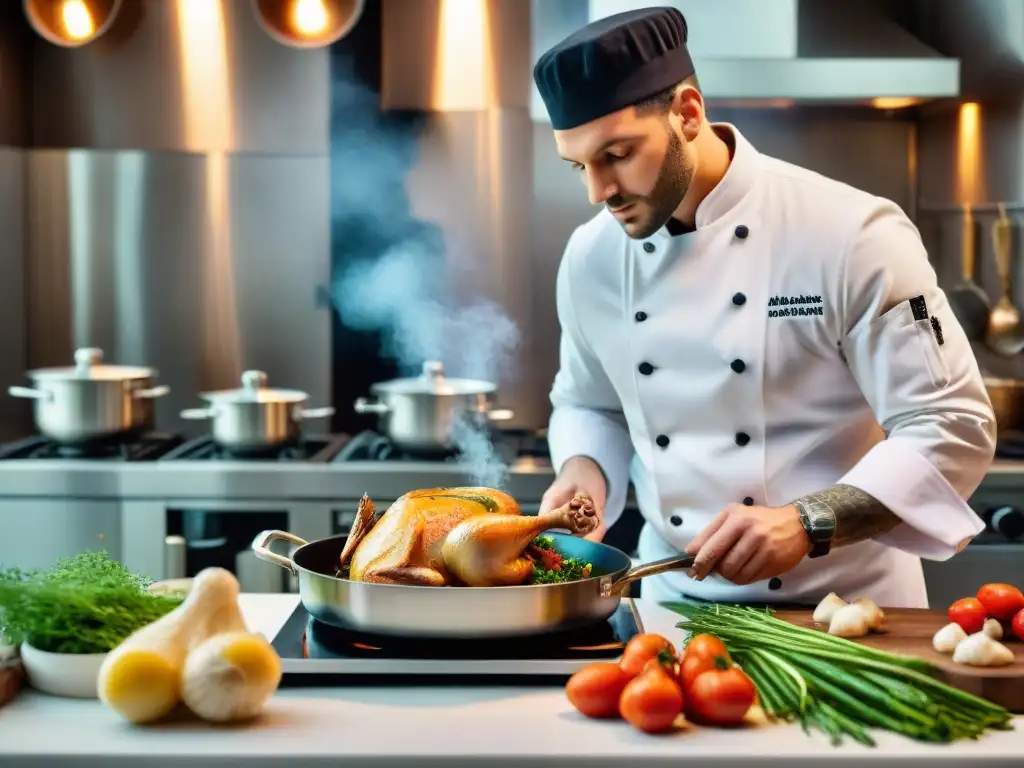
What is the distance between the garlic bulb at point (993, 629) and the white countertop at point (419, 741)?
172mm

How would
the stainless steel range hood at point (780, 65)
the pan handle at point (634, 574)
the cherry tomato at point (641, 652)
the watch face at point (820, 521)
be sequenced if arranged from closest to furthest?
the cherry tomato at point (641, 652) < the pan handle at point (634, 574) < the watch face at point (820, 521) < the stainless steel range hood at point (780, 65)

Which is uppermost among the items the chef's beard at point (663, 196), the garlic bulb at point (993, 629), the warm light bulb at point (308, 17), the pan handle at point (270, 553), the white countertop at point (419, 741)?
the warm light bulb at point (308, 17)

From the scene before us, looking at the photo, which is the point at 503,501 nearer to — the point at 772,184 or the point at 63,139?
the point at 772,184

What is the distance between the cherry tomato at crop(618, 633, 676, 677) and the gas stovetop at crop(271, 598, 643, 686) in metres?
0.11

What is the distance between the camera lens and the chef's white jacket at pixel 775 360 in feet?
6.22

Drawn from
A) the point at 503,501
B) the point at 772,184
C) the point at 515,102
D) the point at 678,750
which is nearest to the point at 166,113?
the point at 515,102

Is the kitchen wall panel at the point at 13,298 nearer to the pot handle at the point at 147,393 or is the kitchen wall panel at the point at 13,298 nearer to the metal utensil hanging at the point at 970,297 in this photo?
the pot handle at the point at 147,393

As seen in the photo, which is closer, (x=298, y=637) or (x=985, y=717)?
(x=985, y=717)

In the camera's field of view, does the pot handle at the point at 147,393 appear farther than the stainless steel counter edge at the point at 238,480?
Yes

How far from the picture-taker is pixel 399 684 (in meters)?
1.51

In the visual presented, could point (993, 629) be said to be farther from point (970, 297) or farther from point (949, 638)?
point (970, 297)

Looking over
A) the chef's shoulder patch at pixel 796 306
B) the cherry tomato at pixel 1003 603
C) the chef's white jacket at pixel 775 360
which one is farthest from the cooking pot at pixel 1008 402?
the cherry tomato at pixel 1003 603

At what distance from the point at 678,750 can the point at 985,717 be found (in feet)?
1.16

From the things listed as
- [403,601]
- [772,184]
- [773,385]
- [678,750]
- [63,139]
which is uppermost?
[63,139]
